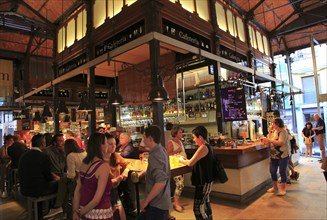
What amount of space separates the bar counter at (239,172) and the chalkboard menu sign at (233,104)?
2.90 feet

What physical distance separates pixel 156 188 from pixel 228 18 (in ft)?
21.9

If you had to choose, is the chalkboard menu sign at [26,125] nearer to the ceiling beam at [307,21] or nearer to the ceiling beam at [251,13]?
the ceiling beam at [251,13]

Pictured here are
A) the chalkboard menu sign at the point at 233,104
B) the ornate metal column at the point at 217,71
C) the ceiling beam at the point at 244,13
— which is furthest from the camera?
the ceiling beam at the point at 244,13

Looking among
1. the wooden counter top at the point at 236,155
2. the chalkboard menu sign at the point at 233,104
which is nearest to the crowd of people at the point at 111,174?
the wooden counter top at the point at 236,155

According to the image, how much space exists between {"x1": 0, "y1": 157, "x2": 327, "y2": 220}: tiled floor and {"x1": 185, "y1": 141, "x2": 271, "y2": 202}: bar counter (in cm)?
19

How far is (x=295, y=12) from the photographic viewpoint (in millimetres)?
9250

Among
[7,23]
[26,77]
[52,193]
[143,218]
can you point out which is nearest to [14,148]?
[52,193]

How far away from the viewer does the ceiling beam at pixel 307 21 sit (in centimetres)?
891

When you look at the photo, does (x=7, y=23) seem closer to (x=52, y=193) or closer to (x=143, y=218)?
(x=52, y=193)

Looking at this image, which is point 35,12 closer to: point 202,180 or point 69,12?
point 69,12

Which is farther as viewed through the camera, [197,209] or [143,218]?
[197,209]

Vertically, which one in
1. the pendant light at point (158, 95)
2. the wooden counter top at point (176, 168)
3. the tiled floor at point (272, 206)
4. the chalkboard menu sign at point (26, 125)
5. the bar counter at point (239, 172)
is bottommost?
the tiled floor at point (272, 206)

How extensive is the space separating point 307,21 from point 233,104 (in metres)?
5.87

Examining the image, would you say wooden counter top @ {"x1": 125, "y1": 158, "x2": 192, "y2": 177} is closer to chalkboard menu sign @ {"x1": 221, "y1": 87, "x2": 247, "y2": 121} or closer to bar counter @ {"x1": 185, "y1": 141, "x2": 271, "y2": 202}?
bar counter @ {"x1": 185, "y1": 141, "x2": 271, "y2": 202}
